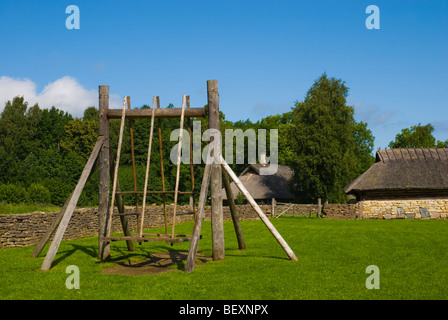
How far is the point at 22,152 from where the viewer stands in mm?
55375

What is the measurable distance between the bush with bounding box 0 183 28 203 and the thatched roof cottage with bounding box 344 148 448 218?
23836 mm

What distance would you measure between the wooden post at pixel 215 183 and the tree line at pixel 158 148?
24.8 metres

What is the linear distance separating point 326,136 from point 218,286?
95.1 ft

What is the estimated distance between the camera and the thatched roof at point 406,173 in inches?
1211

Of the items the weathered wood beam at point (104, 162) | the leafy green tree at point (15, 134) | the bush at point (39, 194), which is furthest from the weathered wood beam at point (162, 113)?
the leafy green tree at point (15, 134)

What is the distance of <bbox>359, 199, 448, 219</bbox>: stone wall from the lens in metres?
30.9

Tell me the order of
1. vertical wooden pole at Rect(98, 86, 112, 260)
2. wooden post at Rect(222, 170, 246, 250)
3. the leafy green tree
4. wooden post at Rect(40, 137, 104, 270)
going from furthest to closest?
the leafy green tree
vertical wooden pole at Rect(98, 86, 112, 260)
wooden post at Rect(222, 170, 246, 250)
wooden post at Rect(40, 137, 104, 270)

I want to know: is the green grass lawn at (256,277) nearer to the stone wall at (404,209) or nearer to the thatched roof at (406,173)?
the thatched roof at (406,173)

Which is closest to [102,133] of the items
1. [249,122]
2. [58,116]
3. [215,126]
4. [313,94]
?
[215,126]

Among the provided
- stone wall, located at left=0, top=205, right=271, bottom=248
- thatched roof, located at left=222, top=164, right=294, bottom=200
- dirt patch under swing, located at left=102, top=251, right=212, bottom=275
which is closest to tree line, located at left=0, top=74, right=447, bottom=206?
thatched roof, located at left=222, top=164, right=294, bottom=200

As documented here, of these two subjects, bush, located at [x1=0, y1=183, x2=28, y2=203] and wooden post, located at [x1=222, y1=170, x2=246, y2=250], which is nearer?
wooden post, located at [x1=222, y1=170, x2=246, y2=250]

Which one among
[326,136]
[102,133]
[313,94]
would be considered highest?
[313,94]

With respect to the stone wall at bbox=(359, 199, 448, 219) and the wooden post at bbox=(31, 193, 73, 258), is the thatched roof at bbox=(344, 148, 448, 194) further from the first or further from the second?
the wooden post at bbox=(31, 193, 73, 258)
